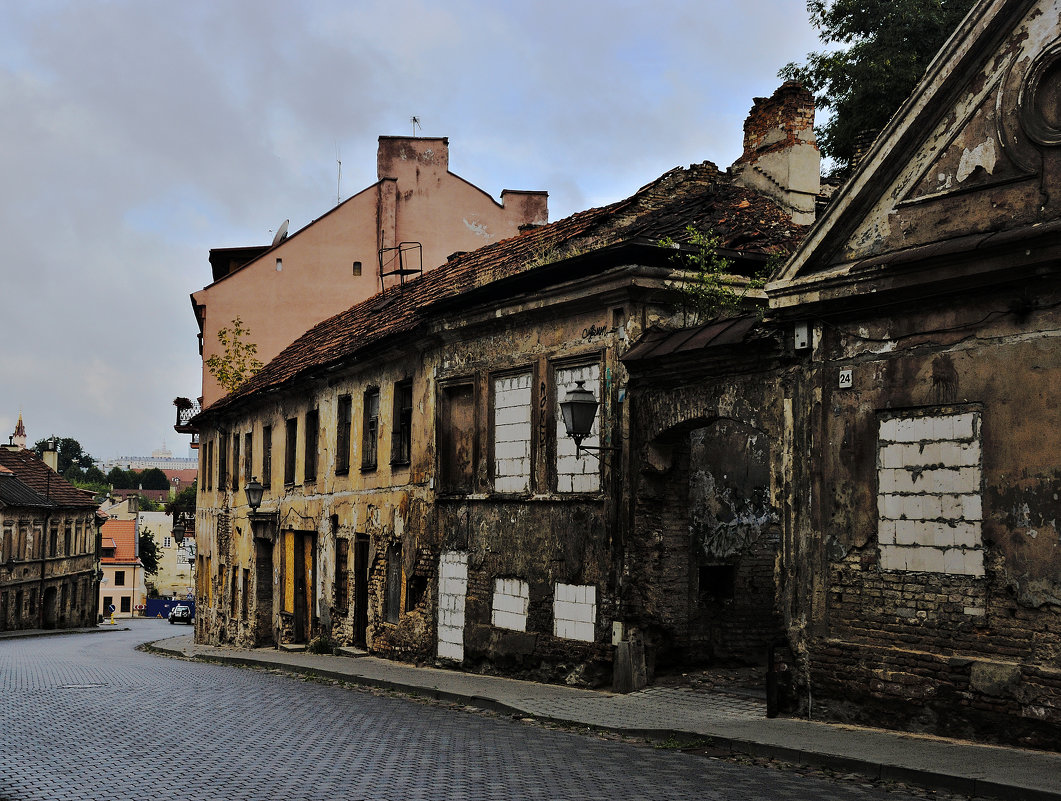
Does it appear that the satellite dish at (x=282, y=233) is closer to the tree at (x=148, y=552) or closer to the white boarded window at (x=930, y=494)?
the white boarded window at (x=930, y=494)

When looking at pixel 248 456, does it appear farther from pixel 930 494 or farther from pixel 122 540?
pixel 122 540

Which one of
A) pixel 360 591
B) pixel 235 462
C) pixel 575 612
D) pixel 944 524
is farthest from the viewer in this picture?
pixel 235 462

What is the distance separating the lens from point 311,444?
87.0 ft

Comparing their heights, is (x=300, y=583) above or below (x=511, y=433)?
below

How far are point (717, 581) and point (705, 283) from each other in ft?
13.1

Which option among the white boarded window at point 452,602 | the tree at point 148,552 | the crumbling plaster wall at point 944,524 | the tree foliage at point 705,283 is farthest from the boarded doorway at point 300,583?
the tree at point 148,552

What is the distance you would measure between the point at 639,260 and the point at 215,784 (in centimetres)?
858

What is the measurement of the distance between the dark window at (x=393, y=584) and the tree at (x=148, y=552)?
283 ft

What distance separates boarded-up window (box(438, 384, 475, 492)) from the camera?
18.2 metres

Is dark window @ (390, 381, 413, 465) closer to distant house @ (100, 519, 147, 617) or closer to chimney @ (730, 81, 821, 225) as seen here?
chimney @ (730, 81, 821, 225)

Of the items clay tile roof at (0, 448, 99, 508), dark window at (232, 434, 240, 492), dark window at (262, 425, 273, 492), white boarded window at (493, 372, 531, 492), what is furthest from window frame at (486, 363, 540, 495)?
clay tile roof at (0, 448, 99, 508)

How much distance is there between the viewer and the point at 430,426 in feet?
63.7

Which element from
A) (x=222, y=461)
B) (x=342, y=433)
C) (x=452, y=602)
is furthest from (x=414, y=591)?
(x=222, y=461)

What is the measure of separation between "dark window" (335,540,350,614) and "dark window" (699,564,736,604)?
33.4 ft
